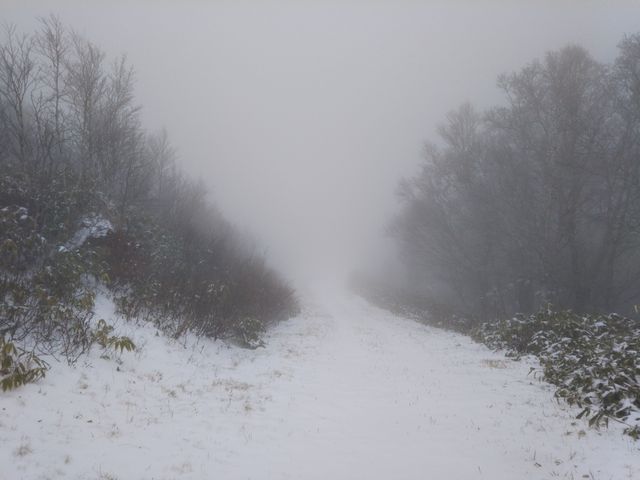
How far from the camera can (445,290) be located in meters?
27.2

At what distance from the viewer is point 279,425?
16.1ft

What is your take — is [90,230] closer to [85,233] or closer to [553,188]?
[85,233]

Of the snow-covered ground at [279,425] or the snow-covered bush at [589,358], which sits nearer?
the snow-covered ground at [279,425]

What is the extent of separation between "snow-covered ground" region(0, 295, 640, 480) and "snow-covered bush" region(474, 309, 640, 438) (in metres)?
0.33

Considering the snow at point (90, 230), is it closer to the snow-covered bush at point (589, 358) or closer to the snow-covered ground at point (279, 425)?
the snow-covered ground at point (279, 425)

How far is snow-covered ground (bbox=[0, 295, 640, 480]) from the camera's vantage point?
11.7 ft

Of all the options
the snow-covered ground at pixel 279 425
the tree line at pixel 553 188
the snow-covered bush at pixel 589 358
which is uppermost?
the tree line at pixel 553 188

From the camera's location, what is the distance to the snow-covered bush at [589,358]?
467 centimetres

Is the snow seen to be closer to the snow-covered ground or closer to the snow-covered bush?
the snow-covered ground

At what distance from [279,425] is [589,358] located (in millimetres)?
5729

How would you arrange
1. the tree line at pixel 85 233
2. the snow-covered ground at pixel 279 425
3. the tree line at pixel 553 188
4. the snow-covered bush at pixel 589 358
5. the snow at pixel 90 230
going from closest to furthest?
1. the snow-covered ground at pixel 279 425
2. the snow-covered bush at pixel 589 358
3. the tree line at pixel 85 233
4. the snow at pixel 90 230
5. the tree line at pixel 553 188

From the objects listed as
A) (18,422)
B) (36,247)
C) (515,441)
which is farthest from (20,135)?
(515,441)

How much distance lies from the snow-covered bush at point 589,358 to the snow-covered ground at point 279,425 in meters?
0.33

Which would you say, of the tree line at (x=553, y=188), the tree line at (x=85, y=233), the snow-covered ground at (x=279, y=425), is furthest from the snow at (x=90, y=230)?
the tree line at (x=553, y=188)
